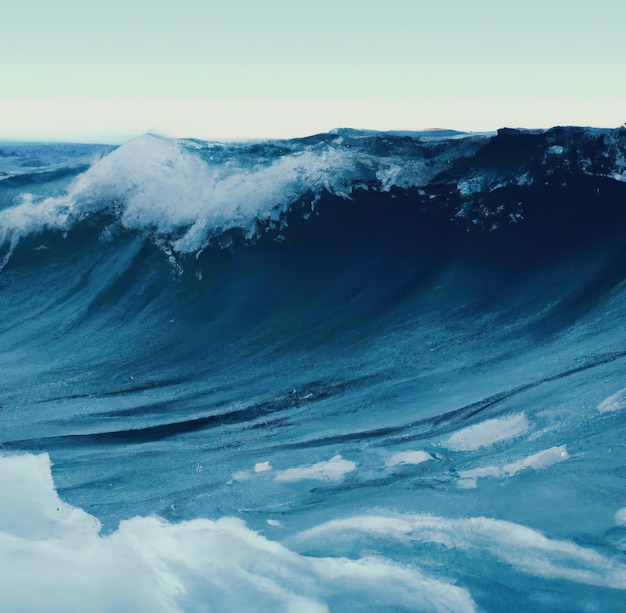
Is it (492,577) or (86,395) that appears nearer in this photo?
(492,577)

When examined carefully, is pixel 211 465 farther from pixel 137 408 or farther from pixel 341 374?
pixel 341 374

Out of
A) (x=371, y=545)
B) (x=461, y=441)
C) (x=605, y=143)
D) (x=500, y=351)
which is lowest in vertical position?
(x=371, y=545)

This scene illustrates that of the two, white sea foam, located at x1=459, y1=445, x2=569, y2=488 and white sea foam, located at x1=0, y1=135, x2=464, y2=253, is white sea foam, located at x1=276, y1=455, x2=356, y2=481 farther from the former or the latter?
white sea foam, located at x1=0, y1=135, x2=464, y2=253

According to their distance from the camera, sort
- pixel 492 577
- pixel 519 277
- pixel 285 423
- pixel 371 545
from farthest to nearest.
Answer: pixel 519 277, pixel 285 423, pixel 371 545, pixel 492 577

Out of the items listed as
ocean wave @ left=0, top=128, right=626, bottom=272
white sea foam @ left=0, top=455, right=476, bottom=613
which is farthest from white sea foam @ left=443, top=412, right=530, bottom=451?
ocean wave @ left=0, top=128, right=626, bottom=272

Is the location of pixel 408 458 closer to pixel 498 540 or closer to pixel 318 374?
pixel 498 540

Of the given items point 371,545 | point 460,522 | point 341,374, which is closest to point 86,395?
point 341,374

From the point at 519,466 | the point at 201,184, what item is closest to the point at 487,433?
the point at 519,466
